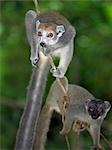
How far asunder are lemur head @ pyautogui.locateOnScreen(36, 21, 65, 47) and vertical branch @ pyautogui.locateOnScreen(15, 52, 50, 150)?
9cm

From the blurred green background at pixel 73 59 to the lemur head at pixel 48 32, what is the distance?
6.59 ft

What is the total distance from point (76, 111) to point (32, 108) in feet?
1.30

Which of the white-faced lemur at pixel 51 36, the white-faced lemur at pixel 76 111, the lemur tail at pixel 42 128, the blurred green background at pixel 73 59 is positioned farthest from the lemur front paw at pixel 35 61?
the blurred green background at pixel 73 59

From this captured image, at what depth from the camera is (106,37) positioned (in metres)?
4.87

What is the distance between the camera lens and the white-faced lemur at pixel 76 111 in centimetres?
249

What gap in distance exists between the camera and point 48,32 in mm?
2469

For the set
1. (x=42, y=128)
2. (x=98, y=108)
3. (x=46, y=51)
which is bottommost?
(x=42, y=128)

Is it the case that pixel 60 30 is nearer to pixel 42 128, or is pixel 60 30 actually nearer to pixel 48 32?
pixel 48 32

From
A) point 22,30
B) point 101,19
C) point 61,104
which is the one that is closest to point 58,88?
point 61,104

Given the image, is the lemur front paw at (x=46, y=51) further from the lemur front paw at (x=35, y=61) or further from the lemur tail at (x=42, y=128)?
the lemur tail at (x=42, y=128)

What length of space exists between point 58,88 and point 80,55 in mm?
2475

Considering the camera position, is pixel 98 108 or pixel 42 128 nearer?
pixel 98 108

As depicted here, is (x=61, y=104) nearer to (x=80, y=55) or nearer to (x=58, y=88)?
(x=58, y=88)

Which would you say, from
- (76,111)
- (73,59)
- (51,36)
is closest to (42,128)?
(76,111)
